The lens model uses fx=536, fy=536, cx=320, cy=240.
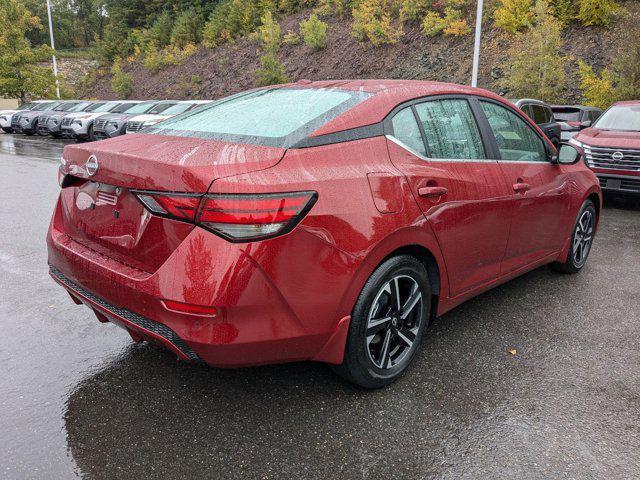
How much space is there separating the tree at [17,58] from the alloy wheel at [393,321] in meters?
32.1

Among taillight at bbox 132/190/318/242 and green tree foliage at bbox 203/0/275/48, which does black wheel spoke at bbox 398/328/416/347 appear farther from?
green tree foliage at bbox 203/0/275/48

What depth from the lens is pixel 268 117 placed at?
2.94m

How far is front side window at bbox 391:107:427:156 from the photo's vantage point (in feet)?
9.72

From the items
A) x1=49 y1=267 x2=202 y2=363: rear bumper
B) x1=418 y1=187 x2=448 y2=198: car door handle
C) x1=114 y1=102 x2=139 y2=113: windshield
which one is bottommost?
x1=114 y1=102 x2=139 y2=113: windshield

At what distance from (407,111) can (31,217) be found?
5877mm

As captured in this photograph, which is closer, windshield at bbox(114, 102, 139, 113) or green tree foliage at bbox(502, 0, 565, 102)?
green tree foliage at bbox(502, 0, 565, 102)

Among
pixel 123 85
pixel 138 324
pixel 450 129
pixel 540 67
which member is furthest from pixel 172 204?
pixel 123 85

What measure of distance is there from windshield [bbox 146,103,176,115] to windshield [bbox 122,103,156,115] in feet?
1.32

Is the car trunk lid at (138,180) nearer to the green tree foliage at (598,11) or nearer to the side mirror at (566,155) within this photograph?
the side mirror at (566,155)

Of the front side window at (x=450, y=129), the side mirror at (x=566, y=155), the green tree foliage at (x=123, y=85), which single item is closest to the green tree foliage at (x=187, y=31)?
the green tree foliage at (x=123, y=85)

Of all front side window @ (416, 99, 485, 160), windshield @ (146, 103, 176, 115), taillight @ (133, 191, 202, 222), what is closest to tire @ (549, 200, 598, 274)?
front side window @ (416, 99, 485, 160)

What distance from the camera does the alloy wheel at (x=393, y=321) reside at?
2.84m

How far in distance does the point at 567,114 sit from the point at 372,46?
1730cm

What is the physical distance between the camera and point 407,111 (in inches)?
121
